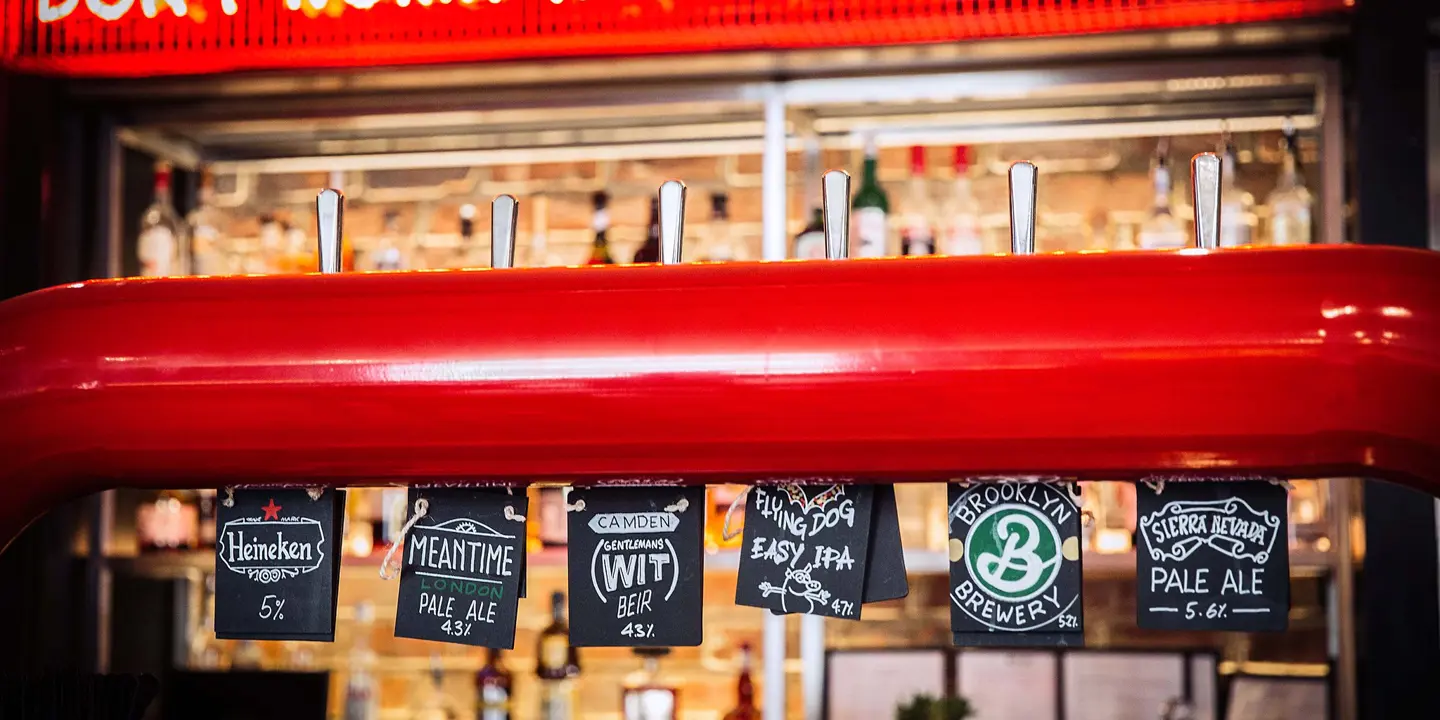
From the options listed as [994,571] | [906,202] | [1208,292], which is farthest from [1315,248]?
[906,202]

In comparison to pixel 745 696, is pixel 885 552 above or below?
above

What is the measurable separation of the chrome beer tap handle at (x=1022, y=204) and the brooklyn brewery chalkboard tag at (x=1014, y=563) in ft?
0.77

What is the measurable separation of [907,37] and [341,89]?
3.49 feet

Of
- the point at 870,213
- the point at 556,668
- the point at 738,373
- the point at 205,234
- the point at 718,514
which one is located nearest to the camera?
the point at 738,373

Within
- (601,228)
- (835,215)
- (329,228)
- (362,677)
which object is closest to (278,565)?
(329,228)

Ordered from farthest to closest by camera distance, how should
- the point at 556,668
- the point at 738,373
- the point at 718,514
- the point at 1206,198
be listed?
the point at 556,668
the point at 718,514
the point at 1206,198
the point at 738,373

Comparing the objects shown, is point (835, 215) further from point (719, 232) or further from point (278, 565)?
point (719, 232)

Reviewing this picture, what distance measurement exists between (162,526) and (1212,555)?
7.15ft

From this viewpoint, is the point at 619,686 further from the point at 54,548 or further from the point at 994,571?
the point at 994,571

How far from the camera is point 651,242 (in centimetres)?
281

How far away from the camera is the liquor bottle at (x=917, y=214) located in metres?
2.60

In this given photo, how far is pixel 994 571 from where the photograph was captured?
130 cm

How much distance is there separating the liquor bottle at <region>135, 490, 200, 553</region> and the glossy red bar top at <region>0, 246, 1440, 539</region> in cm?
159

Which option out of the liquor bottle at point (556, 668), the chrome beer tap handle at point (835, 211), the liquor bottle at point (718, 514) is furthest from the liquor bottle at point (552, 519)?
the chrome beer tap handle at point (835, 211)
